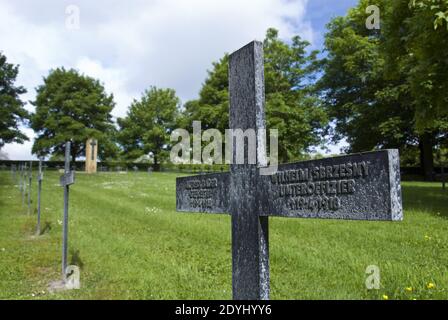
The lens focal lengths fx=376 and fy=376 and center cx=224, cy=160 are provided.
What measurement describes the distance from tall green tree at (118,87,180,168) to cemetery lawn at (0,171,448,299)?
123 ft

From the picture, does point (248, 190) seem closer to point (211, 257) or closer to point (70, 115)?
point (211, 257)

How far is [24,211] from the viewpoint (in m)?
14.4

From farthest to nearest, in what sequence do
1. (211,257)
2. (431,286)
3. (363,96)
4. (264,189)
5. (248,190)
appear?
(363,96)
(211,257)
(431,286)
(248,190)
(264,189)

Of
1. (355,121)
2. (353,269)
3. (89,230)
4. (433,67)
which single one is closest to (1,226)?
(89,230)

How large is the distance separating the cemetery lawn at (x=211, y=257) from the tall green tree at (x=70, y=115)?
37254 millimetres

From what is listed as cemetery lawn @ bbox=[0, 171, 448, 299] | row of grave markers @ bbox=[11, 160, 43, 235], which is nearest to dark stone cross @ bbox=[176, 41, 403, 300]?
cemetery lawn @ bbox=[0, 171, 448, 299]

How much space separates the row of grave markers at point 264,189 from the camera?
7.20 ft

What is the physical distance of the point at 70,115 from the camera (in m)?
48.2

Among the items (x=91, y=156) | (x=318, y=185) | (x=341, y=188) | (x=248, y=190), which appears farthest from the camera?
(x=91, y=156)

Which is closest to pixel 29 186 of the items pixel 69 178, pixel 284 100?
pixel 69 178

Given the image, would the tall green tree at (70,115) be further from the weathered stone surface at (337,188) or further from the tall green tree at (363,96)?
the weathered stone surface at (337,188)

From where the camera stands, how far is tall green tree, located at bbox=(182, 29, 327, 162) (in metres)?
28.5

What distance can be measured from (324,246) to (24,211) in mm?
12179

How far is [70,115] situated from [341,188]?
50485 millimetres
